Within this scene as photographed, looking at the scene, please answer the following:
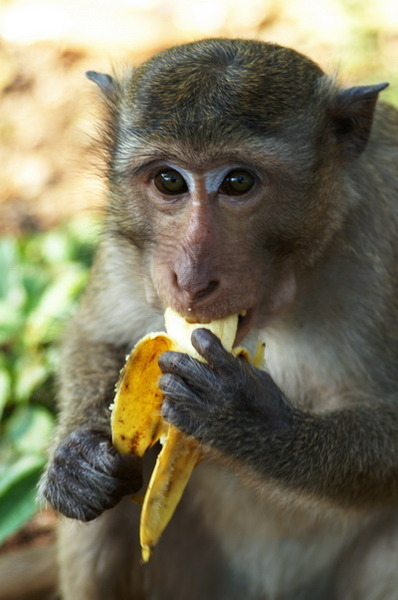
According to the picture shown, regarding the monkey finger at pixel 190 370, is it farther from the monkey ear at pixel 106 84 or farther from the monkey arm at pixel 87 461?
the monkey ear at pixel 106 84

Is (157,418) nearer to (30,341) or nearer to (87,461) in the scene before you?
(87,461)

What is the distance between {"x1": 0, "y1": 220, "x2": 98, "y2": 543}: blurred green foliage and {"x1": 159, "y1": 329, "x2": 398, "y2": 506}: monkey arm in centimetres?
158

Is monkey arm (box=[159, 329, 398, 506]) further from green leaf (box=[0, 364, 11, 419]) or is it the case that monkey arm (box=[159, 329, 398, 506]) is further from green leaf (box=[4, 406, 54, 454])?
green leaf (box=[0, 364, 11, 419])

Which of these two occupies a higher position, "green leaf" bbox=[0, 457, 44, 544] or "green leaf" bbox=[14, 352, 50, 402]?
"green leaf" bbox=[0, 457, 44, 544]

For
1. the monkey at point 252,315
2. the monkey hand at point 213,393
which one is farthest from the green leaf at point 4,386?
the monkey hand at point 213,393

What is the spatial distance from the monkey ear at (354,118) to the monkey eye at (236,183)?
47cm

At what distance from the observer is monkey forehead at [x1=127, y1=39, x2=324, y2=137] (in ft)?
10.8

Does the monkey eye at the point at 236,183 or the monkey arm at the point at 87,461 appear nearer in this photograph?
the monkey eye at the point at 236,183

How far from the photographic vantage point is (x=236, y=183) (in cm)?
330

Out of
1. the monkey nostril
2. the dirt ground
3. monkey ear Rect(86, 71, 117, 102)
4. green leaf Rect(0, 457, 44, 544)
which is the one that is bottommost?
green leaf Rect(0, 457, 44, 544)

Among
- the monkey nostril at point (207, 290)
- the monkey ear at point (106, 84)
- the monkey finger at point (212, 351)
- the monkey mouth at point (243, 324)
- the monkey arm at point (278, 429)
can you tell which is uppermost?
the monkey ear at point (106, 84)

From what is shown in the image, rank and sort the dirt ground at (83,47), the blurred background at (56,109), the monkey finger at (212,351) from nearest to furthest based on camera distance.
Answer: the monkey finger at (212,351)
the blurred background at (56,109)
the dirt ground at (83,47)

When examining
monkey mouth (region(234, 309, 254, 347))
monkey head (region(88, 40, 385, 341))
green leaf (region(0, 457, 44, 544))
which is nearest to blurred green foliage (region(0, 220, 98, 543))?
green leaf (region(0, 457, 44, 544))

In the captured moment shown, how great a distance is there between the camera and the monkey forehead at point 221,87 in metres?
3.29
